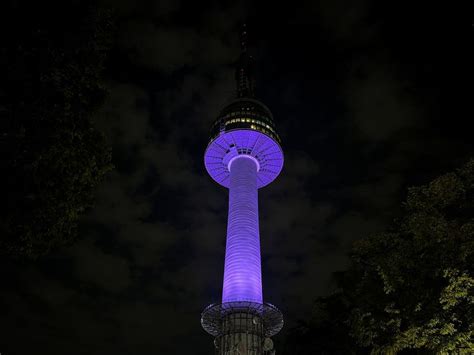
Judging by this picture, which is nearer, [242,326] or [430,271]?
[430,271]

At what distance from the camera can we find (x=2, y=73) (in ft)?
54.6

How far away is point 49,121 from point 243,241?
41714 mm

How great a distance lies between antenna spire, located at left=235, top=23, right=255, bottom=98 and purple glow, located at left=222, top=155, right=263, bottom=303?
58.5ft

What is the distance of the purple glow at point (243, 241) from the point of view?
174ft

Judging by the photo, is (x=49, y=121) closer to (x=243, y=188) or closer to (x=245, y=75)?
(x=243, y=188)

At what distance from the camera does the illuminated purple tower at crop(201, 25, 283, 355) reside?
5025 cm

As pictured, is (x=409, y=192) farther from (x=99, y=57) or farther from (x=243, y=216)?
(x=243, y=216)

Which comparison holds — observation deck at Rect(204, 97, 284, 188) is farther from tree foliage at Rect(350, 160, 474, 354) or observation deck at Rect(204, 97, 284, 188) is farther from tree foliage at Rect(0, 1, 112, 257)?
tree foliage at Rect(0, 1, 112, 257)

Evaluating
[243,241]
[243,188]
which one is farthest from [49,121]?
[243,188]

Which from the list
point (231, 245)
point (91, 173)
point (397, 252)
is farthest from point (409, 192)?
point (231, 245)

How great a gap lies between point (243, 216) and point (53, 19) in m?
43.7

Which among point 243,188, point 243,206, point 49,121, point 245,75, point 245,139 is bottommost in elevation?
point 49,121

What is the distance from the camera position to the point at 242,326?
49.7 metres

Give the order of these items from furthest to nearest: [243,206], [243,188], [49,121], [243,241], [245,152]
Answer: [245,152] < [243,188] < [243,206] < [243,241] < [49,121]
